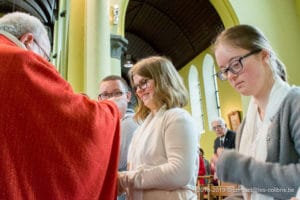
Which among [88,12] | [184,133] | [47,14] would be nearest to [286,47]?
[88,12]

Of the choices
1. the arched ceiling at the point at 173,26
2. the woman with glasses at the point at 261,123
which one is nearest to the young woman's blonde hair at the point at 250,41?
the woman with glasses at the point at 261,123

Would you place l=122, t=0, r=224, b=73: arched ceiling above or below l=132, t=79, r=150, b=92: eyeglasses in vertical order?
above

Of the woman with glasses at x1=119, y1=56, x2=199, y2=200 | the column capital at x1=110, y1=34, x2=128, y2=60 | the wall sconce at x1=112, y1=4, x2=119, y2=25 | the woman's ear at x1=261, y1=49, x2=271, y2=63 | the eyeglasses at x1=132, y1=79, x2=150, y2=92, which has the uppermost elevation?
the wall sconce at x1=112, y1=4, x2=119, y2=25

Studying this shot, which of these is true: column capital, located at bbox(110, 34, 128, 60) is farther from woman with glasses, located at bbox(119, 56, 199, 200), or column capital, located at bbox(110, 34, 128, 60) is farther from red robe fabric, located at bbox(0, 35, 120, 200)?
red robe fabric, located at bbox(0, 35, 120, 200)

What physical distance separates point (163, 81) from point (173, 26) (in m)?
10.1

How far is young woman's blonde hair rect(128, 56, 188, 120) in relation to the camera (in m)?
1.35

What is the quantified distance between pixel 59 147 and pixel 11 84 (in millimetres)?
261

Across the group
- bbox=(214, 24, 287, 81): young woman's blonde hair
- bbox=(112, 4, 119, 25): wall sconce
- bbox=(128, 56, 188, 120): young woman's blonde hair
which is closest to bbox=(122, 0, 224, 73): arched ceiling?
bbox=(112, 4, 119, 25): wall sconce

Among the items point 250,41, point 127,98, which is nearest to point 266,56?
point 250,41

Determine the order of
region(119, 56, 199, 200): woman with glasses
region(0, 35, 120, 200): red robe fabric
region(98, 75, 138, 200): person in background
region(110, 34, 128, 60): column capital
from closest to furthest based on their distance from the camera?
region(0, 35, 120, 200): red robe fabric → region(119, 56, 199, 200): woman with glasses → region(98, 75, 138, 200): person in background → region(110, 34, 128, 60): column capital

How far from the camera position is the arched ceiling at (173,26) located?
9672 millimetres

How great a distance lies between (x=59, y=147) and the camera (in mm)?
1000

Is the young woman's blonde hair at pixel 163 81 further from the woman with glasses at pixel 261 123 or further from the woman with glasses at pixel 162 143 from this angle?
the woman with glasses at pixel 261 123

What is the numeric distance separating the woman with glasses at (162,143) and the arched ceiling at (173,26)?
805 centimetres
